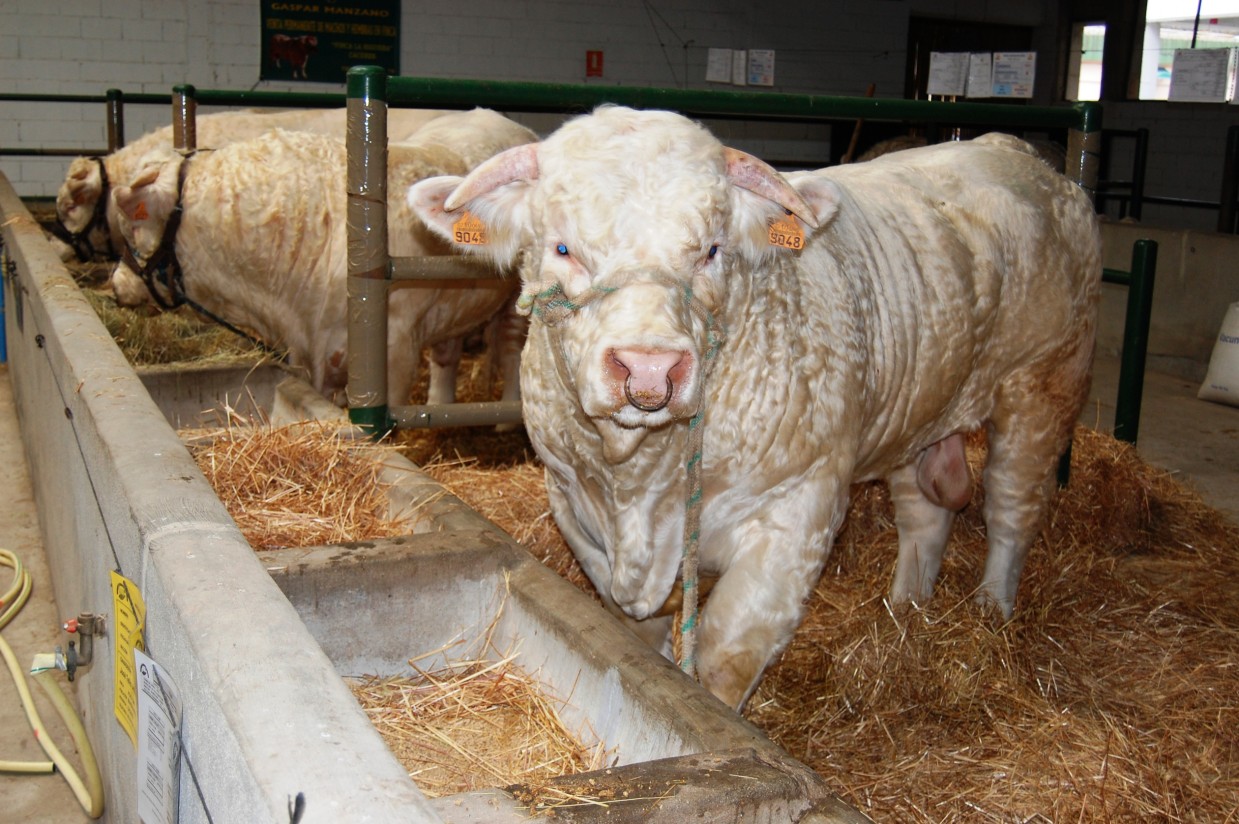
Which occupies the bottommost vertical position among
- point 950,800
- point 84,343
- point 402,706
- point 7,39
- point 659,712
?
point 950,800

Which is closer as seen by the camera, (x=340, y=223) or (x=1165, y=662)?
(x=1165, y=662)

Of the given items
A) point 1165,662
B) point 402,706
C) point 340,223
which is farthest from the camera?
point 340,223

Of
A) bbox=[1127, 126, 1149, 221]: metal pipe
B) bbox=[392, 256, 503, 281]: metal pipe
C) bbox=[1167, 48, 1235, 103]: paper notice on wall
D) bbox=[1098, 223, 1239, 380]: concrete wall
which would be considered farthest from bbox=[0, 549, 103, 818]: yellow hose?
bbox=[1167, 48, 1235, 103]: paper notice on wall

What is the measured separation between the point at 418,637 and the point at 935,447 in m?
1.77

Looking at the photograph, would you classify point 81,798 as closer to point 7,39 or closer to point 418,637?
point 418,637

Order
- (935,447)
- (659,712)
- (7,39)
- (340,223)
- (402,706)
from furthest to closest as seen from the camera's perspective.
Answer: (7,39), (340,223), (935,447), (402,706), (659,712)

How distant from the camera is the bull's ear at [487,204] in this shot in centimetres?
239

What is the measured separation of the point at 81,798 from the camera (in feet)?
7.37

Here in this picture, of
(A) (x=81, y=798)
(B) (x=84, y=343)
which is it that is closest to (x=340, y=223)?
(B) (x=84, y=343)

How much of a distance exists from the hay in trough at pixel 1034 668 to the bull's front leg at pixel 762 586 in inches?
4.5

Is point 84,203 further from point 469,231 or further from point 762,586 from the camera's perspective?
point 762,586

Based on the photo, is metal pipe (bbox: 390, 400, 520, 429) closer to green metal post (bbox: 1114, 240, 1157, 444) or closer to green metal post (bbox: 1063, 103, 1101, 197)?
green metal post (bbox: 1063, 103, 1101, 197)

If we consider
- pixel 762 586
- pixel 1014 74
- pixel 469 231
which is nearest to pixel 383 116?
pixel 469 231

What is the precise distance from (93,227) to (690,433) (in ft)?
13.3
